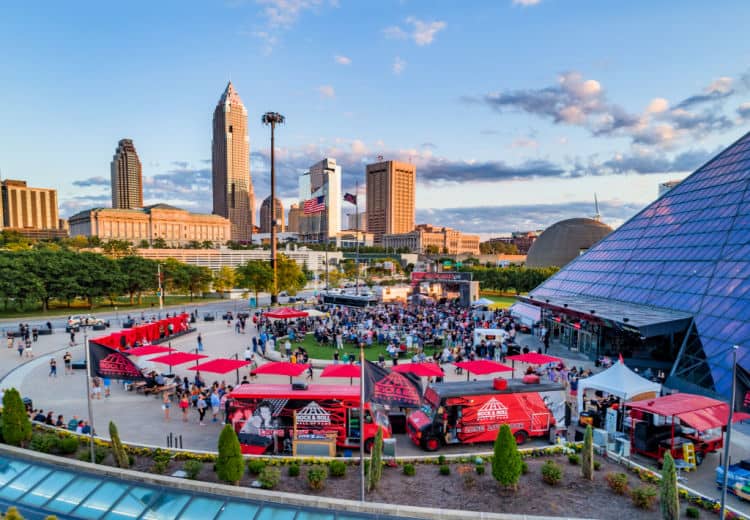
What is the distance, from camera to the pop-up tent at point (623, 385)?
17.8 metres

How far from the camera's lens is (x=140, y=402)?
21156 mm

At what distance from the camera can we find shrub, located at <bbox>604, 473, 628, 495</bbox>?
1205cm

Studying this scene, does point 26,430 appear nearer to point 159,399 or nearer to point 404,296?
point 159,399

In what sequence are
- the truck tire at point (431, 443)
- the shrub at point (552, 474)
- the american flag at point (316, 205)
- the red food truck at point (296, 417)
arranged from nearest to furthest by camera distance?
the shrub at point (552, 474) < the red food truck at point (296, 417) < the truck tire at point (431, 443) < the american flag at point (316, 205)

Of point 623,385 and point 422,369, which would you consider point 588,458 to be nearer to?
point 623,385

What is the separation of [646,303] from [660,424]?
16.1m

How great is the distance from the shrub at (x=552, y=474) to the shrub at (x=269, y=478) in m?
7.67

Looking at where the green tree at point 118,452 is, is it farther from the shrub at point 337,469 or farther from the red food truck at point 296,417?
the shrub at point 337,469

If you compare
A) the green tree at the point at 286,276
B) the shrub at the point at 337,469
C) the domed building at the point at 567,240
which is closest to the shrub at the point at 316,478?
the shrub at the point at 337,469

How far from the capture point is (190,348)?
33094 millimetres

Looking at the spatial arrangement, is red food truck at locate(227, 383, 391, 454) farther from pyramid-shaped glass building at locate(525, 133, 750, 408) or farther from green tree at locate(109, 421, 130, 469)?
pyramid-shaped glass building at locate(525, 133, 750, 408)

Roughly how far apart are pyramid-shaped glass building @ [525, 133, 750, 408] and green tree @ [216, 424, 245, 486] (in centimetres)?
1844

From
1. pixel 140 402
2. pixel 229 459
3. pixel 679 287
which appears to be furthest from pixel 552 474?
pixel 679 287

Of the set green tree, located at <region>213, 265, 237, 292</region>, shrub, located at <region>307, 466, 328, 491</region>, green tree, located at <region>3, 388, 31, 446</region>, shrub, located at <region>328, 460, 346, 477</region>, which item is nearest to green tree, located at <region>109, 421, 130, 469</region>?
green tree, located at <region>3, 388, 31, 446</region>
